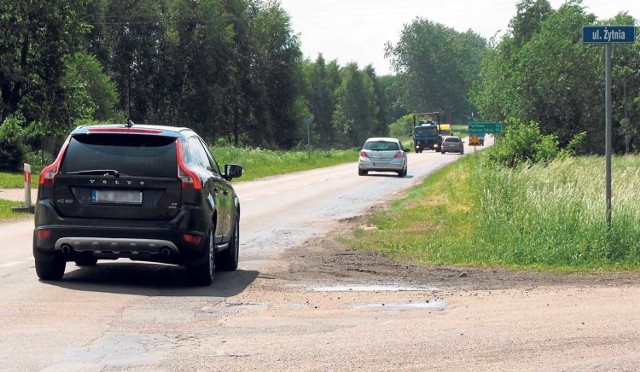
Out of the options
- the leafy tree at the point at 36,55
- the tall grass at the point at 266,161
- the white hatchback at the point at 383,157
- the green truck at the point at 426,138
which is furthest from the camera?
the green truck at the point at 426,138

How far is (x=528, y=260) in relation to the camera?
15.4 m

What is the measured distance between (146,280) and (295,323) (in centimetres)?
372

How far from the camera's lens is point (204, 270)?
41.9ft

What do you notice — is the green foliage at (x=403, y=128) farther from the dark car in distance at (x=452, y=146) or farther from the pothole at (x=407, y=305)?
the pothole at (x=407, y=305)

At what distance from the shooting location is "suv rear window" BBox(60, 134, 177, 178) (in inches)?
493

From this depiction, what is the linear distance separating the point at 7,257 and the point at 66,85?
37811 mm

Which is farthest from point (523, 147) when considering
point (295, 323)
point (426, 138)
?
point (426, 138)

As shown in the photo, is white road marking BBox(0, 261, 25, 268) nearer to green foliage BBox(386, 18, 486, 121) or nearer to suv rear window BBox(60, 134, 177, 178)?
suv rear window BBox(60, 134, 177, 178)

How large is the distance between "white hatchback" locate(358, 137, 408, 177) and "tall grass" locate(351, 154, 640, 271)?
2358 centimetres

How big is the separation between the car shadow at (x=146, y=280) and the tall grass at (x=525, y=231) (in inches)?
130

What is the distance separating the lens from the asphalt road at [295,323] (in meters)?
8.26

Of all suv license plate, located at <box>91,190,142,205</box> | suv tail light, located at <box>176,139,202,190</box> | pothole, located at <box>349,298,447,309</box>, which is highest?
suv tail light, located at <box>176,139,202,190</box>

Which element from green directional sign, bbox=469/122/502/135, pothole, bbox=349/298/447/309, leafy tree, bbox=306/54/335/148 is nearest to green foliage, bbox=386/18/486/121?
leafy tree, bbox=306/54/335/148

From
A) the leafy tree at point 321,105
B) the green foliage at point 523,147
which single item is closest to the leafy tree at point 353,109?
the leafy tree at point 321,105
